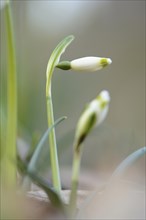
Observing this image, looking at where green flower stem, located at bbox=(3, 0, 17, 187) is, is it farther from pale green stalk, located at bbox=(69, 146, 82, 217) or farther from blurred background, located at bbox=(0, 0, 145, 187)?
blurred background, located at bbox=(0, 0, 145, 187)

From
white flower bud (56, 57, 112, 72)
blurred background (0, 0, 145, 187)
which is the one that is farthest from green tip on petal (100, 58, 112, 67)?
blurred background (0, 0, 145, 187)

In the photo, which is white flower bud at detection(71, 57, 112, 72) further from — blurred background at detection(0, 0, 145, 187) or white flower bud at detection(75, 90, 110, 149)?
blurred background at detection(0, 0, 145, 187)

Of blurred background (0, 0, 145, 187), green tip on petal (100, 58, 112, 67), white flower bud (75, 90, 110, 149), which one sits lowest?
blurred background (0, 0, 145, 187)

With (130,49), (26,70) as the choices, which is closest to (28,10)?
(26,70)

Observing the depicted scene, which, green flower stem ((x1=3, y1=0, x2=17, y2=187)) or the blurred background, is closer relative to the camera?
green flower stem ((x1=3, y1=0, x2=17, y2=187))

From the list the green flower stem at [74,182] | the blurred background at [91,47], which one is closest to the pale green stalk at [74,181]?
the green flower stem at [74,182]

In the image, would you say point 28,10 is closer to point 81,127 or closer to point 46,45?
point 46,45

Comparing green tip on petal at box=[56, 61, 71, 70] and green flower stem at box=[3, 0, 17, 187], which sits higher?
green tip on petal at box=[56, 61, 71, 70]

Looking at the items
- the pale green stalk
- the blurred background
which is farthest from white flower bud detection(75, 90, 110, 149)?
the blurred background

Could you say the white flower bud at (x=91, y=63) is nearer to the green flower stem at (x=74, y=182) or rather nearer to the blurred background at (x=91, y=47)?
the green flower stem at (x=74, y=182)
